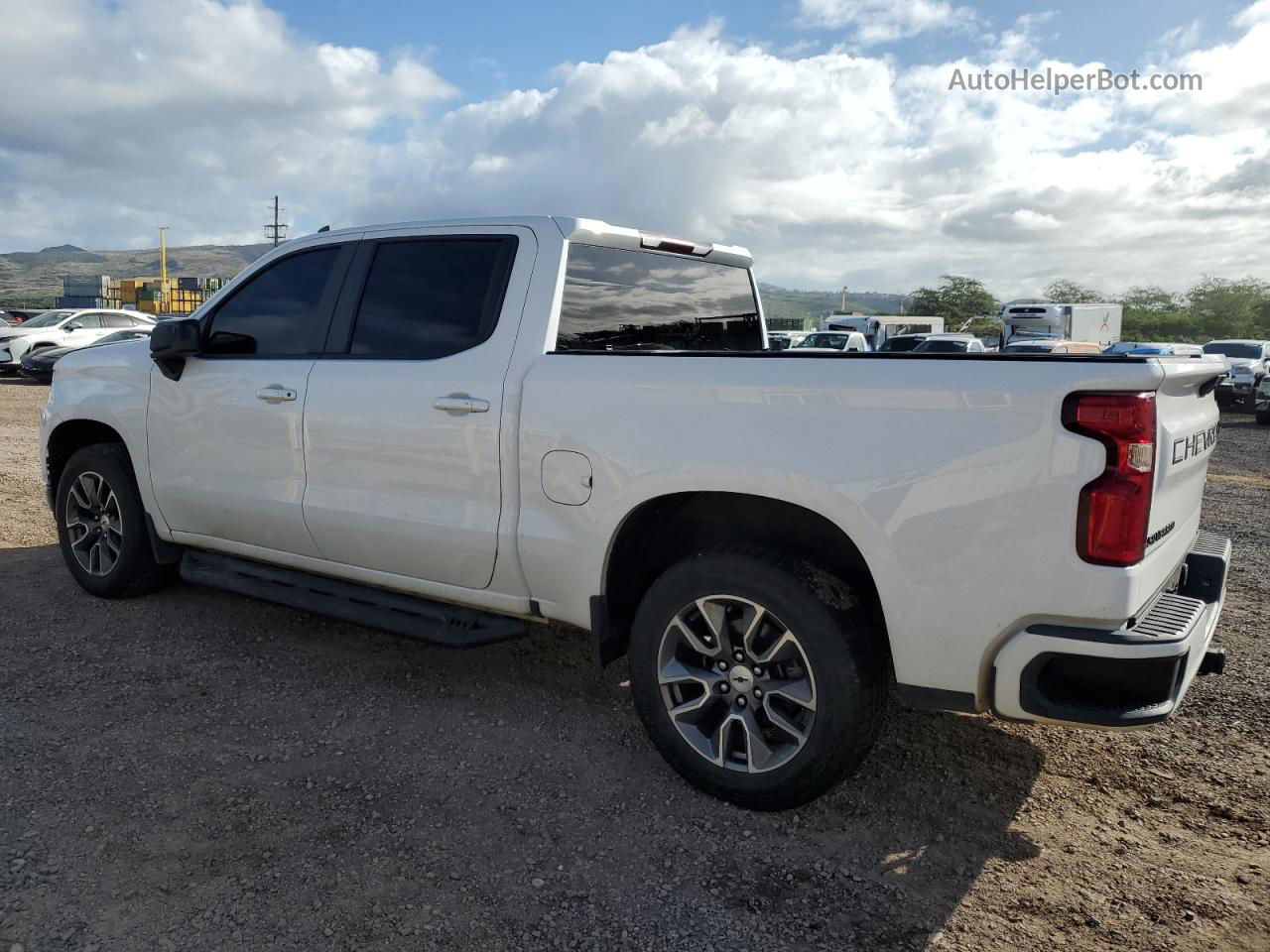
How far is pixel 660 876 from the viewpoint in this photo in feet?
9.21

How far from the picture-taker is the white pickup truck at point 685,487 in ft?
8.33

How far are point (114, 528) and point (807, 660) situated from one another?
402 cm

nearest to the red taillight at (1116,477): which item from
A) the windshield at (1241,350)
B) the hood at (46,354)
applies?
the hood at (46,354)

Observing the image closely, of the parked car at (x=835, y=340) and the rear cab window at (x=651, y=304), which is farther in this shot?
the parked car at (x=835, y=340)

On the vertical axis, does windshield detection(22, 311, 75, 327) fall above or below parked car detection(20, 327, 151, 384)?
above

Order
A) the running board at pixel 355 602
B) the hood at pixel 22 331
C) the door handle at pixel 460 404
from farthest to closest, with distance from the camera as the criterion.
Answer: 1. the hood at pixel 22 331
2. the running board at pixel 355 602
3. the door handle at pixel 460 404

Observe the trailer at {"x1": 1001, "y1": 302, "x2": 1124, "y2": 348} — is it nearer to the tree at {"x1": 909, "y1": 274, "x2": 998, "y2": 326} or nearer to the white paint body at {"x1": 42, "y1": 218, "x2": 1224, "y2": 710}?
the white paint body at {"x1": 42, "y1": 218, "x2": 1224, "y2": 710}

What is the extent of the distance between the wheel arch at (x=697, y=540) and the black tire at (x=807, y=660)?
0.35 ft

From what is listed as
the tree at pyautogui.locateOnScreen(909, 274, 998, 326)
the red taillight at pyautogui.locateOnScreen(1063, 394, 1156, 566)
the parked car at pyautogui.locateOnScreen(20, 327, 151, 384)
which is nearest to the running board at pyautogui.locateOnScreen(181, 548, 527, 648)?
the red taillight at pyautogui.locateOnScreen(1063, 394, 1156, 566)

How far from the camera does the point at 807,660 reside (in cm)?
291

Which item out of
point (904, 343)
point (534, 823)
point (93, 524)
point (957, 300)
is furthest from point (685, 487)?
point (957, 300)

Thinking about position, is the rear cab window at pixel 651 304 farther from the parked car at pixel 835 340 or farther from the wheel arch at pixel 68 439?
the parked car at pixel 835 340

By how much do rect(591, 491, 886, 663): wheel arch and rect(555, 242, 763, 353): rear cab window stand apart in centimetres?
72

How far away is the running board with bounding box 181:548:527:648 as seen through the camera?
372 cm
